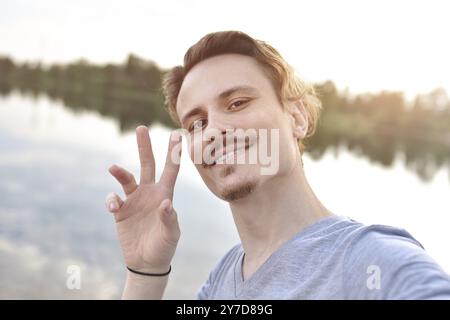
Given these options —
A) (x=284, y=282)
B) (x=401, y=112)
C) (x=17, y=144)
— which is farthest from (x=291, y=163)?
(x=401, y=112)

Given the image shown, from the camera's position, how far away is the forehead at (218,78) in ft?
5.24

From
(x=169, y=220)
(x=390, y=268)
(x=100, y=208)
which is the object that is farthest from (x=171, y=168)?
(x=100, y=208)

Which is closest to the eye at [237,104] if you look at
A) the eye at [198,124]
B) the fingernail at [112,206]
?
the eye at [198,124]

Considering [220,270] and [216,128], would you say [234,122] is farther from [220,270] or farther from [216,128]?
[220,270]

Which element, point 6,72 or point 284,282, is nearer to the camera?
point 284,282

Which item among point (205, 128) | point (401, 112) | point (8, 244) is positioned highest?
point (401, 112)

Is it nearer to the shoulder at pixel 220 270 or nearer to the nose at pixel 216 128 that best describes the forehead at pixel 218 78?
the nose at pixel 216 128

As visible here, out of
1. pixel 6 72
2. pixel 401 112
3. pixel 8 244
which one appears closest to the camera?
pixel 8 244

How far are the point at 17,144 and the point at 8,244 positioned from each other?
9.11 meters

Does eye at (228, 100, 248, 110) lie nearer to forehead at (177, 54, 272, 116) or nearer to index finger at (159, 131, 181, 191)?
forehead at (177, 54, 272, 116)

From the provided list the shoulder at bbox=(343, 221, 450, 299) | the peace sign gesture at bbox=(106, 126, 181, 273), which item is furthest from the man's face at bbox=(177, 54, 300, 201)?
the shoulder at bbox=(343, 221, 450, 299)

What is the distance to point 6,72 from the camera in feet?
167
